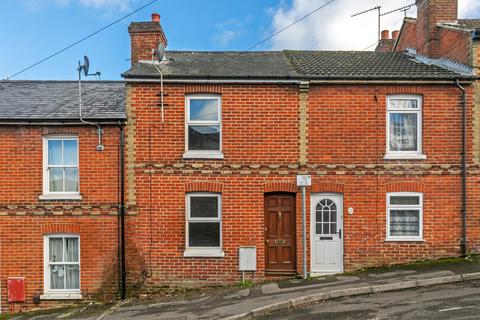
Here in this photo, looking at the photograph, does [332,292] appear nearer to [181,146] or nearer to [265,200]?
[265,200]

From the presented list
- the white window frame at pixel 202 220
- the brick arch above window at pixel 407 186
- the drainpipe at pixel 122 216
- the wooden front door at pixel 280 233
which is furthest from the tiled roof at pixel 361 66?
the drainpipe at pixel 122 216

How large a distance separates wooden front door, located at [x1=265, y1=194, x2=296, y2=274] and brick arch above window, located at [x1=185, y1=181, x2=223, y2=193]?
57.6 inches

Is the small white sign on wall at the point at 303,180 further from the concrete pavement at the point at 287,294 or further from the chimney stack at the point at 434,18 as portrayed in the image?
the chimney stack at the point at 434,18

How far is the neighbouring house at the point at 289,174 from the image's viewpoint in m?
12.2

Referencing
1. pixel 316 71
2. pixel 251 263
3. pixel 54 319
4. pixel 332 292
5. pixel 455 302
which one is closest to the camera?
pixel 455 302

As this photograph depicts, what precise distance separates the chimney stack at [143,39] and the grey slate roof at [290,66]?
→ 74cm

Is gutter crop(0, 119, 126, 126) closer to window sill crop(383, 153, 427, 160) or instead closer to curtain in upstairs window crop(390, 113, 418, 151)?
window sill crop(383, 153, 427, 160)

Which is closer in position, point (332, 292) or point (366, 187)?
point (332, 292)

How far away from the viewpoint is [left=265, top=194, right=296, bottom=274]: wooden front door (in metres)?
12.4

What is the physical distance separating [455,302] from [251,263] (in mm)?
5254

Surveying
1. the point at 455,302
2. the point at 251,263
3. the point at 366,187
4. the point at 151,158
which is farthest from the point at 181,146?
the point at 455,302

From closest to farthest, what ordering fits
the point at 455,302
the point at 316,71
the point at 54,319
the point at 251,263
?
the point at 455,302 < the point at 54,319 < the point at 251,263 < the point at 316,71

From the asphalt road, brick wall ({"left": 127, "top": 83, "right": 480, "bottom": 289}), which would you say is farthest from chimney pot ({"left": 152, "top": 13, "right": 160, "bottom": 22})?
the asphalt road

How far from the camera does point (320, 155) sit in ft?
40.4
